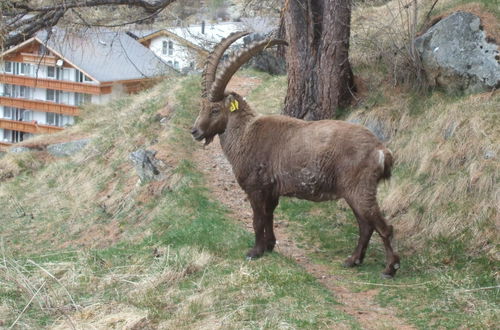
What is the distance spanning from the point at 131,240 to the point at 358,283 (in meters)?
4.49

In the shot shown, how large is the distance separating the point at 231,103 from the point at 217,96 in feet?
0.73

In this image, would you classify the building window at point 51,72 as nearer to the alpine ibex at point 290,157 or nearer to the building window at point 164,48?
the building window at point 164,48

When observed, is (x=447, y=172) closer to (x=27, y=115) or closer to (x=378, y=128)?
(x=378, y=128)

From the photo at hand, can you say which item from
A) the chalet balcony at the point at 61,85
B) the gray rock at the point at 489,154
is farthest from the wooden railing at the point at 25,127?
the gray rock at the point at 489,154

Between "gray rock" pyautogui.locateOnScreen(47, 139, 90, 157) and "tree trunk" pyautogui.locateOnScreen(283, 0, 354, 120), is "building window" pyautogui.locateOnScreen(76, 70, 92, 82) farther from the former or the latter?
"tree trunk" pyautogui.locateOnScreen(283, 0, 354, 120)

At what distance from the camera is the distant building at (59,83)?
38000mm

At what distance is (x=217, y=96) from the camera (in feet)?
30.9

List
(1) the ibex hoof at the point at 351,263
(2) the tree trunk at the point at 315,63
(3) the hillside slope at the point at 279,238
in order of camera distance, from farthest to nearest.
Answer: (2) the tree trunk at the point at 315,63, (1) the ibex hoof at the point at 351,263, (3) the hillside slope at the point at 279,238

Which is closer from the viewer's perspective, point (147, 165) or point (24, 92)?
point (147, 165)

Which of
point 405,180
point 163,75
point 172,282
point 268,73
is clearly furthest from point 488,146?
point 163,75

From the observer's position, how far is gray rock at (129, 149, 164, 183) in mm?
13992

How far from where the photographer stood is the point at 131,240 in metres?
11.2

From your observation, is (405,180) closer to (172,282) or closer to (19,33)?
(172,282)

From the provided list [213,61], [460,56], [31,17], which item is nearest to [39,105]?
[31,17]
